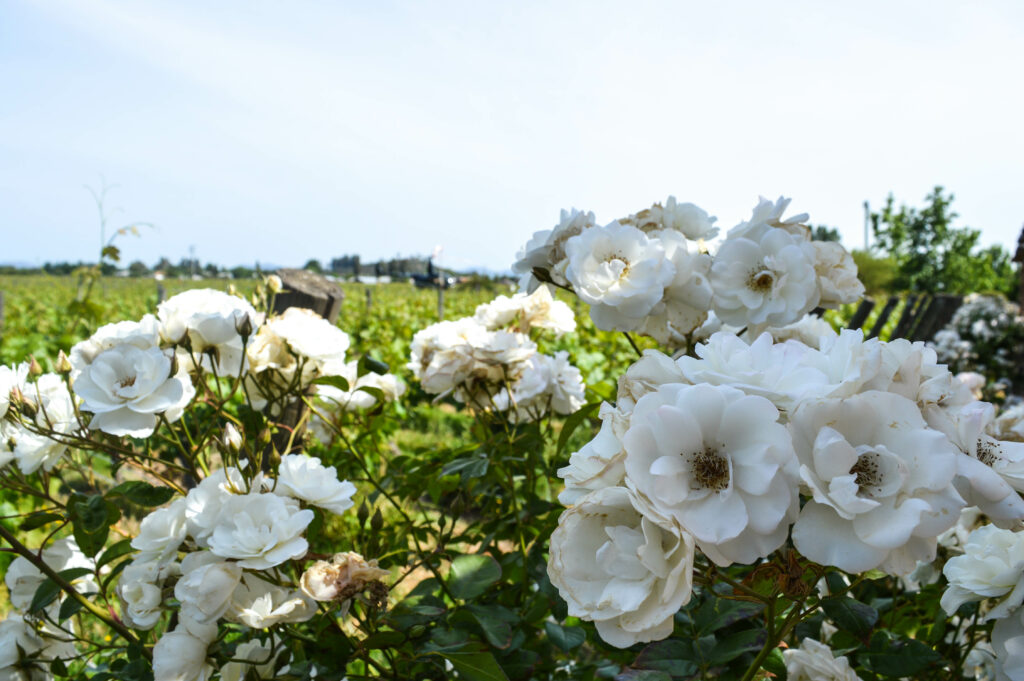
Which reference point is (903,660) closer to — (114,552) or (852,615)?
(852,615)

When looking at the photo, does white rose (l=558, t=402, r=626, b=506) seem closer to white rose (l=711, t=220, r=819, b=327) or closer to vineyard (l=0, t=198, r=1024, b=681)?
vineyard (l=0, t=198, r=1024, b=681)

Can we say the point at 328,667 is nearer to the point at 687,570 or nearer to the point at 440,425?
the point at 687,570

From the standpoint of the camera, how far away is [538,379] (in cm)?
145

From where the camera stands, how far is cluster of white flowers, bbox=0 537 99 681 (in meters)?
1.11

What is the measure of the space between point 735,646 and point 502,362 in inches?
26.0

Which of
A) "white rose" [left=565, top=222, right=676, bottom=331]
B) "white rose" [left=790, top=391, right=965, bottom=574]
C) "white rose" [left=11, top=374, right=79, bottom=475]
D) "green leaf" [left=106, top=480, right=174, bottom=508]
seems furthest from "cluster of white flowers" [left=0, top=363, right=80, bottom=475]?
"white rose" [left=790, top=391, right=965, bottom=574]

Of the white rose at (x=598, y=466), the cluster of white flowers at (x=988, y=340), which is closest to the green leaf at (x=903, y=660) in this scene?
the white rose at (x=598, y=466)

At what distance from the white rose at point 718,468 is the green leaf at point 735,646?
0.41 meters

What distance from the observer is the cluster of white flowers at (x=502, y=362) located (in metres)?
1.34

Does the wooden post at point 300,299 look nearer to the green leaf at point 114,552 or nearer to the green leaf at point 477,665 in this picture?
the green leaf at point 114,552

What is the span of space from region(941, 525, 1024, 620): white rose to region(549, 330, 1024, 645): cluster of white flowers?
186mm

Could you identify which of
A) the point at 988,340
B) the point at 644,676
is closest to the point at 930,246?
the point at 988,340

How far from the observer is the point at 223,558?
2.98 ft

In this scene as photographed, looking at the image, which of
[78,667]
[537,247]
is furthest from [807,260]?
[78,667]
